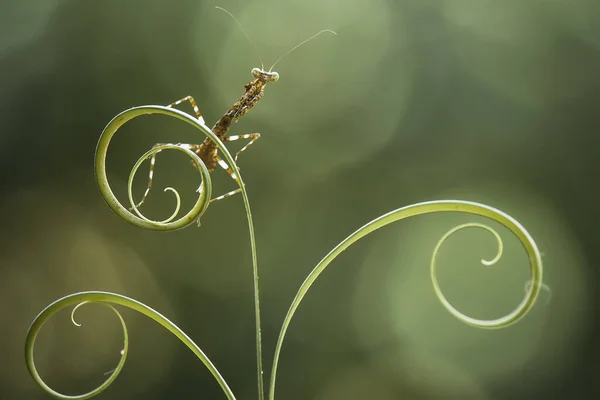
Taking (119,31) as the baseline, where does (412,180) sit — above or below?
below

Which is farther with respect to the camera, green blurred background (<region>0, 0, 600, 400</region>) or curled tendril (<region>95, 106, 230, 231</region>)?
green blurred background (<region>0, 0, 600, 400</region>)

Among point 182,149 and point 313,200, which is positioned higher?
point 313,200

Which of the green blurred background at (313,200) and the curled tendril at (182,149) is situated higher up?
the green blurred background at (313,200)

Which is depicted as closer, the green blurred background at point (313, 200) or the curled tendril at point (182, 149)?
the curled tendril at point (182, 149)

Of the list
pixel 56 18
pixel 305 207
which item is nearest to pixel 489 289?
pixel 305 207

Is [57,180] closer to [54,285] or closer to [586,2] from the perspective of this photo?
[54,285]

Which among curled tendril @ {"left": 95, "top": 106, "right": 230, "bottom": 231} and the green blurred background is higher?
the green blurred background

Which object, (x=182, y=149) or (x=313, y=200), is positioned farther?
(x=313, y=200)

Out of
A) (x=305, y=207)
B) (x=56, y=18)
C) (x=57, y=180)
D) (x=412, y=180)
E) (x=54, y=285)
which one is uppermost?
(x=56, y=18)
